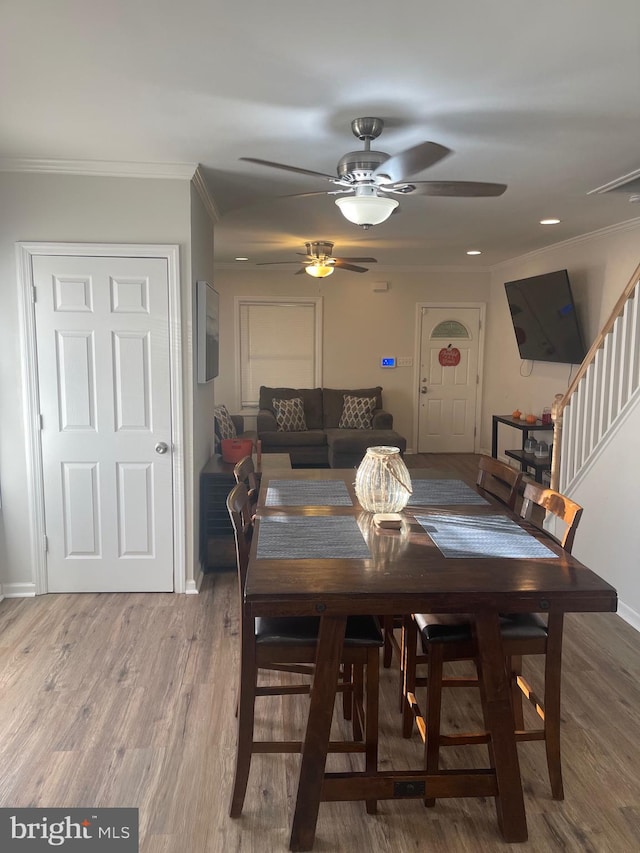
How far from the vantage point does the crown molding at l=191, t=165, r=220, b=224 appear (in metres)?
3.33

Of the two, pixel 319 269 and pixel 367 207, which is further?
pixel 319 269

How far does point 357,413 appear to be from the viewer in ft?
24.3

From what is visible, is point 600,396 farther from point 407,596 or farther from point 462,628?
point 407,596

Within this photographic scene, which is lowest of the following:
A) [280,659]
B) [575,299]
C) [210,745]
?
[210,745]

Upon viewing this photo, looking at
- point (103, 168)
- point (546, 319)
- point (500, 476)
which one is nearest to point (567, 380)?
point (546, 319)

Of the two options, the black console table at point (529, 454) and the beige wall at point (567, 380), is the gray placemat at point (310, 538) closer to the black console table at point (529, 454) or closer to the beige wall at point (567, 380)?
the beige wall at point (567, 380)

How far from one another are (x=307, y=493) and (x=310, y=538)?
0.60 m

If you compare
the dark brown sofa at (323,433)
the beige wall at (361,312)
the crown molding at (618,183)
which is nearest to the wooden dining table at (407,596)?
the crown molding at (618,183)

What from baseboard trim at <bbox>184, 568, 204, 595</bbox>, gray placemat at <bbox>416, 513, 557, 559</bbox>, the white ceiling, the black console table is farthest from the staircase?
baseboard trim at <bbox>184, 568, 204, 595</bbox>

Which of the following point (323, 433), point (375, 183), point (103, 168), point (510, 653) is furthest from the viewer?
point (323, 433)

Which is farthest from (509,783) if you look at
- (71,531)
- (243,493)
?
(71,531)

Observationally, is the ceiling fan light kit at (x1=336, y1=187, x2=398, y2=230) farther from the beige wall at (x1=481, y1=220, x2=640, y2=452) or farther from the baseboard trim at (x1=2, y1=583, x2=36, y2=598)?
A: the beige wall at (x1=481, y1=220, x2=640, y2=452)

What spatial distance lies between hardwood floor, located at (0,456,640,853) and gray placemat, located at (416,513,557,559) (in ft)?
2.80

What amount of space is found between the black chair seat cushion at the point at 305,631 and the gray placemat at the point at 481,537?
36cm
